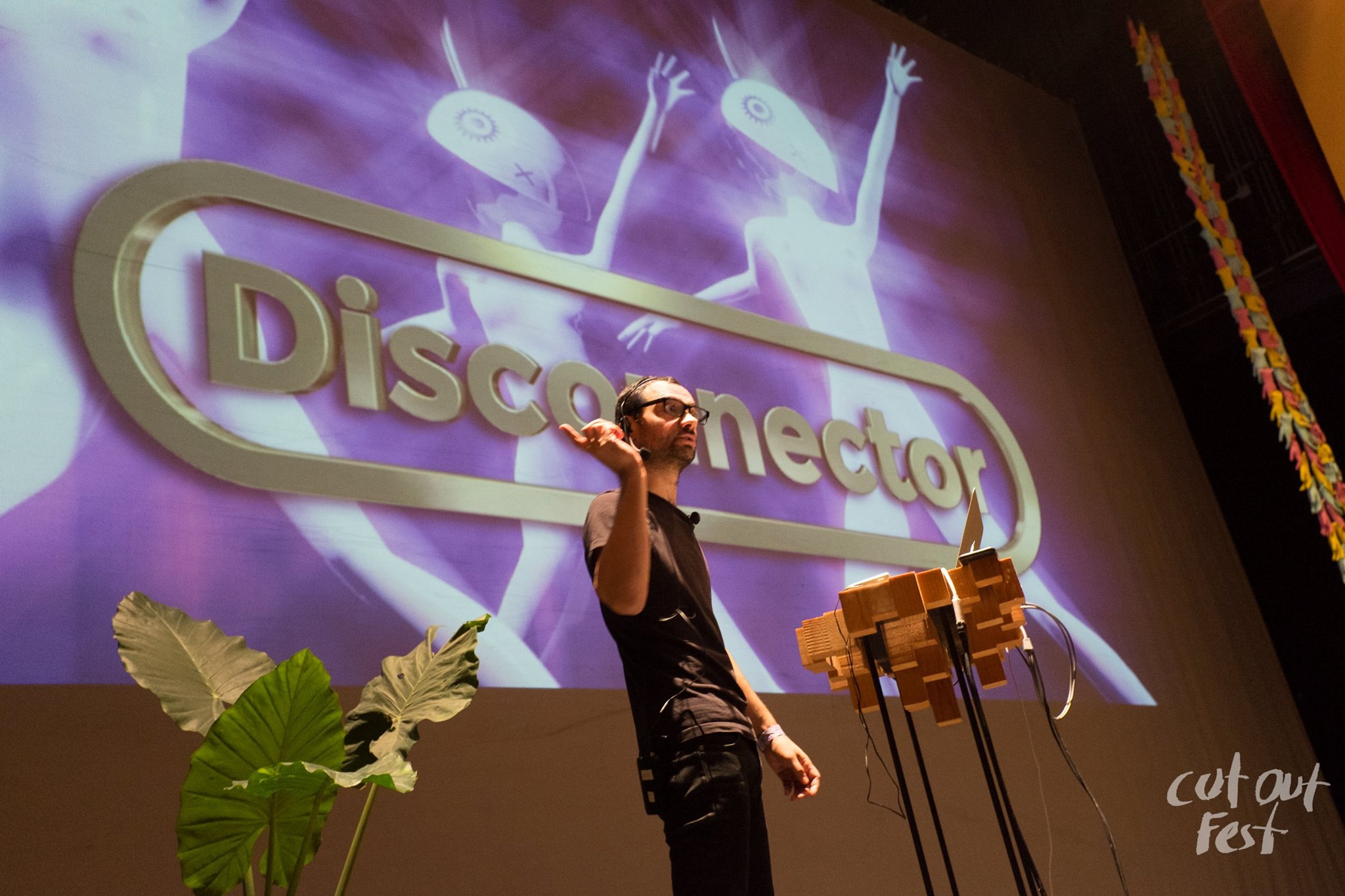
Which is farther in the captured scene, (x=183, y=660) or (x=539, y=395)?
(x=539, y=395)

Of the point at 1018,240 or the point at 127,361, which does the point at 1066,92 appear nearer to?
the point at 1018,240

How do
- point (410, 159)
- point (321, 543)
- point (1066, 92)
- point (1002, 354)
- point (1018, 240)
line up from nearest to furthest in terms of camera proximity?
1. point (321, 543)
2. point (410, 159)
3. point (1002, 354)
4. point (1018, 240)
5. point (1066, 92)

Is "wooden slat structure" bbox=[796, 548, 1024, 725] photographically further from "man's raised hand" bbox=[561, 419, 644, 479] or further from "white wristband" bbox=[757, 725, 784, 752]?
"man's raised hand" bbox=[561, 419, 644, 479]

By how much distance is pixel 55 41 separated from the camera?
7.09 feet

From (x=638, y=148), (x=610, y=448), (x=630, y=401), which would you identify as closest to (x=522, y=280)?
(x=638, y=148)

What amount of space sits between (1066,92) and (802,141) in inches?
100

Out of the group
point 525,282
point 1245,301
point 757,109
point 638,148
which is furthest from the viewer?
point 1245,301

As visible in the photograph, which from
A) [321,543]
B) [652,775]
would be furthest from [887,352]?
[652,775]

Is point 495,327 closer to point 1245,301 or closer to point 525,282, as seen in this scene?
point 525,282

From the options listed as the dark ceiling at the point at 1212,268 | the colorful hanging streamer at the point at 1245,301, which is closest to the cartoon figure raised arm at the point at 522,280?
the colorful hanging streamer at the point at 1245,301

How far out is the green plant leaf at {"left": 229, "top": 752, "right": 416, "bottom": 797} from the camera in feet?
4.37

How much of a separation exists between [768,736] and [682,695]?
0.79 ft

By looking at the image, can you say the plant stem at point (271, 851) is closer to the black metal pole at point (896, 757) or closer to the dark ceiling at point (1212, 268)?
the black metal pole at point (896, 757)

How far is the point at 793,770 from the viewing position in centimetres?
167
